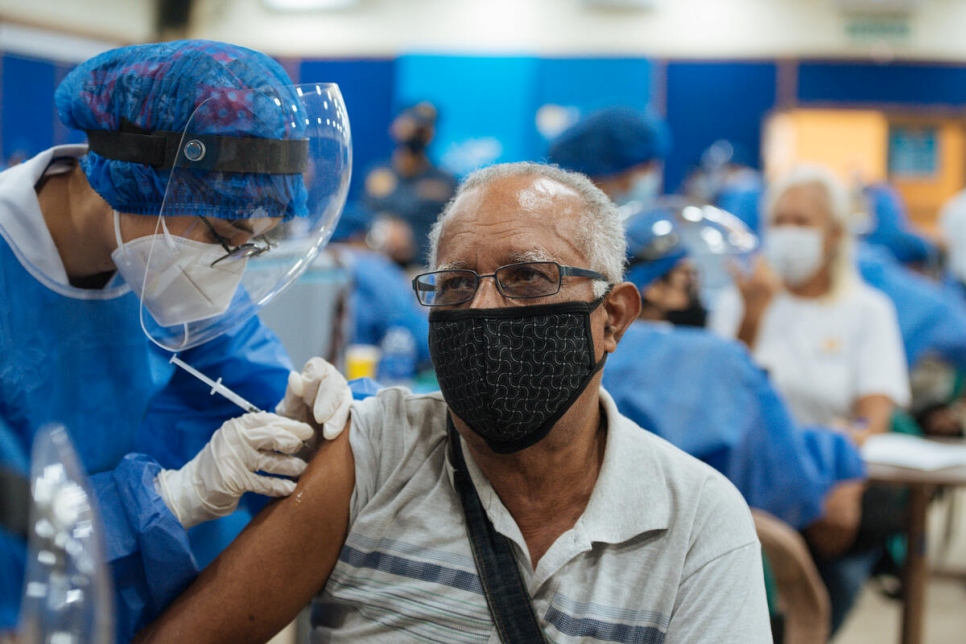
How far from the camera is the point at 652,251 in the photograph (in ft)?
8.60

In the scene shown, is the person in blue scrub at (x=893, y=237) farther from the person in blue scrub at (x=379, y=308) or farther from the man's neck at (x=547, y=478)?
the man's neck at (x=547, y=478)

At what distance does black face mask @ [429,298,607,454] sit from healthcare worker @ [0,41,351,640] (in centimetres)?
20

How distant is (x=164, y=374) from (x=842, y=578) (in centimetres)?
196

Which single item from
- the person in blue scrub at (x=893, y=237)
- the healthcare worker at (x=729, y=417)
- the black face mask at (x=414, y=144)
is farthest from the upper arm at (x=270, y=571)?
the black face mask at (x=414, y=144)

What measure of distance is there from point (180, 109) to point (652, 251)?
5.17 feet

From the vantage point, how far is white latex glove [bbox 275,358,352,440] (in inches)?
53.3

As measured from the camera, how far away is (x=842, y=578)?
2676 mm

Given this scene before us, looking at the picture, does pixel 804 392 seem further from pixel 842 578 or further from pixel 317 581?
pixel 317 581

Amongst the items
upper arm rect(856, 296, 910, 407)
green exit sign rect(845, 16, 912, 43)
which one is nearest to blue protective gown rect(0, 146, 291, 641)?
upper arm rect(856, 296, 910, 407)

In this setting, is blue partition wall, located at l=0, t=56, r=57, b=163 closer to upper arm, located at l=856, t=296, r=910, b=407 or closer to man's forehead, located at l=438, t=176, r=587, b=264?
upper arm, located at l=856, t=296, r=910, b=407

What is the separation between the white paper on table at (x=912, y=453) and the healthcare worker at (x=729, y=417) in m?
0.23

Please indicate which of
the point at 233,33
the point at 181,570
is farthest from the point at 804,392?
the point at 233,33

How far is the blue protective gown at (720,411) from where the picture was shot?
7.59 ft

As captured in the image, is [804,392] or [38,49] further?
[38,49]
